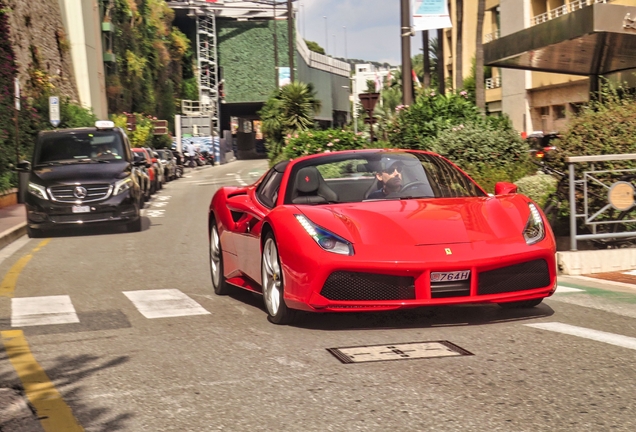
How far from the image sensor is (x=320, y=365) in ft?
19.6

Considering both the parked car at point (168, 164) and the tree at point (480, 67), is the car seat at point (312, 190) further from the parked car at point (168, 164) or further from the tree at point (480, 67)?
the parked car at point (168, 164)

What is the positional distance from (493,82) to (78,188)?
135 feet

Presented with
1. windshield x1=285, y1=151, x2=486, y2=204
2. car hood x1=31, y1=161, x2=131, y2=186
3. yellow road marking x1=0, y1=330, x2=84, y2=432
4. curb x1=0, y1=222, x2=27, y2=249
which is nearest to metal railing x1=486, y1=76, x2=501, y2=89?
curb x1=0, y1=222, x2=27, y2=249

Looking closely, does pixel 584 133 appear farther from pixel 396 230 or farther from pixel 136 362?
pixel 136 362

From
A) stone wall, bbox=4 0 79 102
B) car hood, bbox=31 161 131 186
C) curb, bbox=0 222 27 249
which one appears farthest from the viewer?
stone wall, bbox=4 0 79 102

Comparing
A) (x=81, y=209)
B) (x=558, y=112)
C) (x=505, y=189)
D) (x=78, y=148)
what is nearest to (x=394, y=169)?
(x=505, y=189)

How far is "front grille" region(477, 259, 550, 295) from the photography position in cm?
728

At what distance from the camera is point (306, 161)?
28.4 feet

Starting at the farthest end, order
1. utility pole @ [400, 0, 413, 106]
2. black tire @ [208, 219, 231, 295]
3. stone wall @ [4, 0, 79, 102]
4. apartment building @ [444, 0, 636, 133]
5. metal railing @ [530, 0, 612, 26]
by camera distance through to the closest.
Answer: stone wall @ [4, 0, 79, 102] < metal railing @ [530, 0, 612, 26] < utility pole @ [400, 0, 413, 106] < apartment building @ [444, 0, 636, 133] < black tire @ [208, 219, 231, 295]

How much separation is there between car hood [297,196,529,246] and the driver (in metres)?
0.35

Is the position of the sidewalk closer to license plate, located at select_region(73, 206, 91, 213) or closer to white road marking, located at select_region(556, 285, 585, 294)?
license plate, located at select_region(73, 206, 91, 213)

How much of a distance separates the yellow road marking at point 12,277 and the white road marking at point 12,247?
1.11 feet

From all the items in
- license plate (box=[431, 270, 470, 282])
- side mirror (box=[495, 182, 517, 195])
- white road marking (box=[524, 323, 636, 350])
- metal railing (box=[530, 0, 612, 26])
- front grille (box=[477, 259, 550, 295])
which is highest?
metal railing (box=[530, 0, 612, 26])

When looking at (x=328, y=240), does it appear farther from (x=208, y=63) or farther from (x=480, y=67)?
(x=208, y=63)
